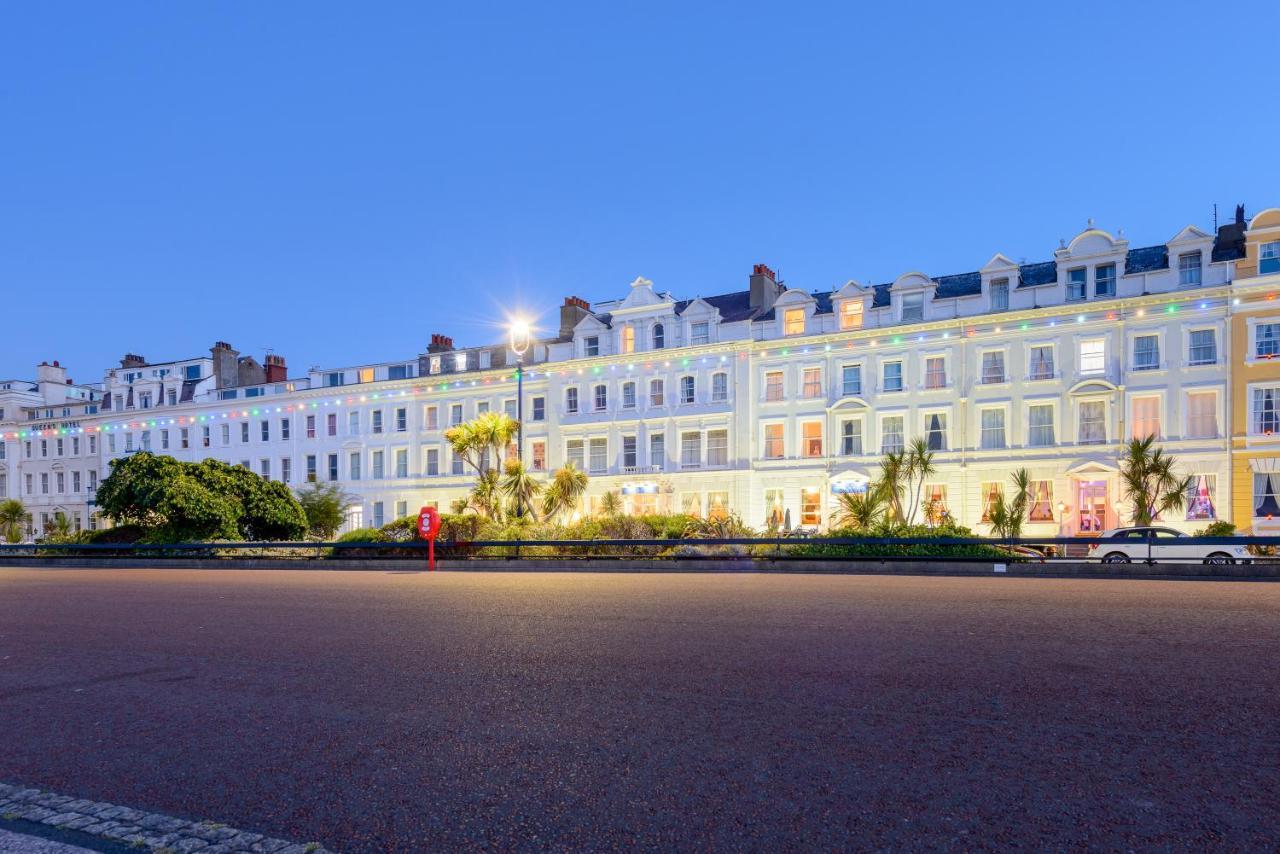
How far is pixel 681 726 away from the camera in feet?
18.0

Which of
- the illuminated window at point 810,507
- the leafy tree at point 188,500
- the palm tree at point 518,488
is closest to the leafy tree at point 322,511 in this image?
the leafy tree at point 188,500

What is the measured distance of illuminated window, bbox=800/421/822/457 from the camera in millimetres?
43000

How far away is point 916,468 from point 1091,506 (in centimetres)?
701

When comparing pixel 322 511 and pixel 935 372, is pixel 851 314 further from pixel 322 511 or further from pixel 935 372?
pixel 322 511

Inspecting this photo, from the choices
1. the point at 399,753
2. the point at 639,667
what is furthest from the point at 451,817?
the point at 639,667

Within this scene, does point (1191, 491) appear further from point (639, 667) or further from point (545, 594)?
point (639, 667)

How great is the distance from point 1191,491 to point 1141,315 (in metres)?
7.22

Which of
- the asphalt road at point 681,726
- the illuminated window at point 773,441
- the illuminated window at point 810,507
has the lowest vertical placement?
the illuminated window at point 810,507

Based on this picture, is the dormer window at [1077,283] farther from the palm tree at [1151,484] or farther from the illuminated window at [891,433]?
the illuminated window at [891,433]

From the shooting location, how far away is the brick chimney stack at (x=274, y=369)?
61844mm

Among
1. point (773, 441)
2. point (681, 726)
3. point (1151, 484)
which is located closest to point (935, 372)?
point (773, 441)

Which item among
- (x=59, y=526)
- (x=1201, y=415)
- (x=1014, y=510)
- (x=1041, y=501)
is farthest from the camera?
(x=59, y=526)

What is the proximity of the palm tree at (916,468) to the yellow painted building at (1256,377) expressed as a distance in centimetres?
1116

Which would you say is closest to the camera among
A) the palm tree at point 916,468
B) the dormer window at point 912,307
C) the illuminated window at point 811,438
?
the palm tree at point 916,468
